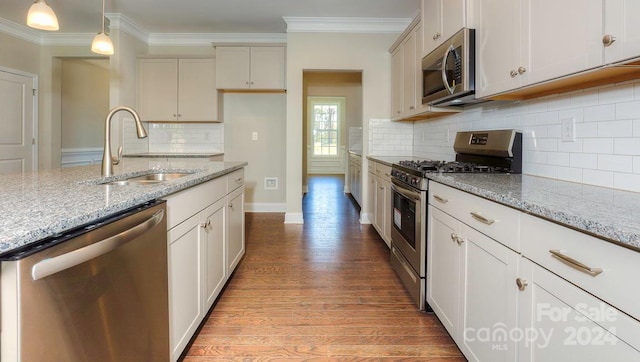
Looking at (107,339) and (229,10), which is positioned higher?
(229,10)

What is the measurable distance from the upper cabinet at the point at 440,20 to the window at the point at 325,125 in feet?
25.9

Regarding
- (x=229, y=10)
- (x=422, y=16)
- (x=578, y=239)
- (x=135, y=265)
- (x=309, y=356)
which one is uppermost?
(x=229, y=10)

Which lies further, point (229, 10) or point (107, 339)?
point (229, 10)

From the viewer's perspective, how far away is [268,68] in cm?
461

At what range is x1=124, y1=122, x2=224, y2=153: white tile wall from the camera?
4.99 metres

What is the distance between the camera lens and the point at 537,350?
1.06 meters

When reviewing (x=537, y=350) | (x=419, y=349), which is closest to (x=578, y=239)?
(x=537, y=350)

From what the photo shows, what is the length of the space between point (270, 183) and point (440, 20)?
3383 millimetres

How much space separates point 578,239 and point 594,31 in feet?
2.63

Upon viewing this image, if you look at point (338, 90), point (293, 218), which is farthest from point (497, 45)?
point (338, 90)

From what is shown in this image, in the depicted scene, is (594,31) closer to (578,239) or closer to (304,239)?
Answer: (578,239)

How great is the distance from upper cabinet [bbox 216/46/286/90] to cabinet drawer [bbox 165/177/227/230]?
2.73 metres

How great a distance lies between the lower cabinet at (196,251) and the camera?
4.88ft

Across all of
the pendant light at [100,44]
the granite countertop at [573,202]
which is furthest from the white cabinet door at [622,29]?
the pendant light at [100,44]
